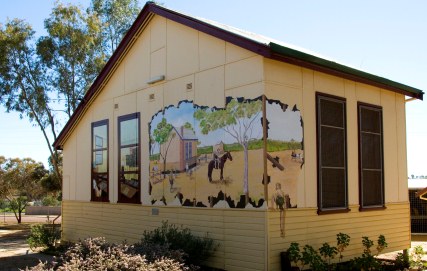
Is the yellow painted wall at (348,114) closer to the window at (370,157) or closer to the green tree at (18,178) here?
the window at (370,157)

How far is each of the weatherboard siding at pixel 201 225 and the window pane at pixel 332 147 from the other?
2254mm

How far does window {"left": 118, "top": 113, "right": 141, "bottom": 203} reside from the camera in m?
12.1

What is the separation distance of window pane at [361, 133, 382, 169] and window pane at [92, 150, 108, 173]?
23.0 ft

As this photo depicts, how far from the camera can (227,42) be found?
31.4ft

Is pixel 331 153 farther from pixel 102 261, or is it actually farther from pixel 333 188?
pixel 102 261

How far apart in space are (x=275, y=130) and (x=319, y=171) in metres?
1.56

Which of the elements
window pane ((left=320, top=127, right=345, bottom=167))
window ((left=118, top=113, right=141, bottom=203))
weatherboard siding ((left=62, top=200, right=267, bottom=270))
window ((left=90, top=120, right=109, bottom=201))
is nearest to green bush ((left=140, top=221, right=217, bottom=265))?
weatherboard siding ((left=62, top=200, right=267, bottom=270))

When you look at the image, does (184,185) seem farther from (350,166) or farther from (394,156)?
(394,156)

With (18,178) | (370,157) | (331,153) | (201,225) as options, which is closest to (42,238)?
(201,225)

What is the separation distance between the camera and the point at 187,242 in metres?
9.15

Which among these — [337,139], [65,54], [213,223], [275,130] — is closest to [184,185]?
[213,223]

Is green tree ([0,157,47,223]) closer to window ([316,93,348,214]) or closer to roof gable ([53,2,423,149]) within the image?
roof gable ([53,2,423,149])

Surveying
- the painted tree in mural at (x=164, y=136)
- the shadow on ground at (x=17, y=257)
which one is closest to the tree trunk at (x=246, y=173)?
the painted tree in mural at (x=164, y=136)

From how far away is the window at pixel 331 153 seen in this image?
977 cm
